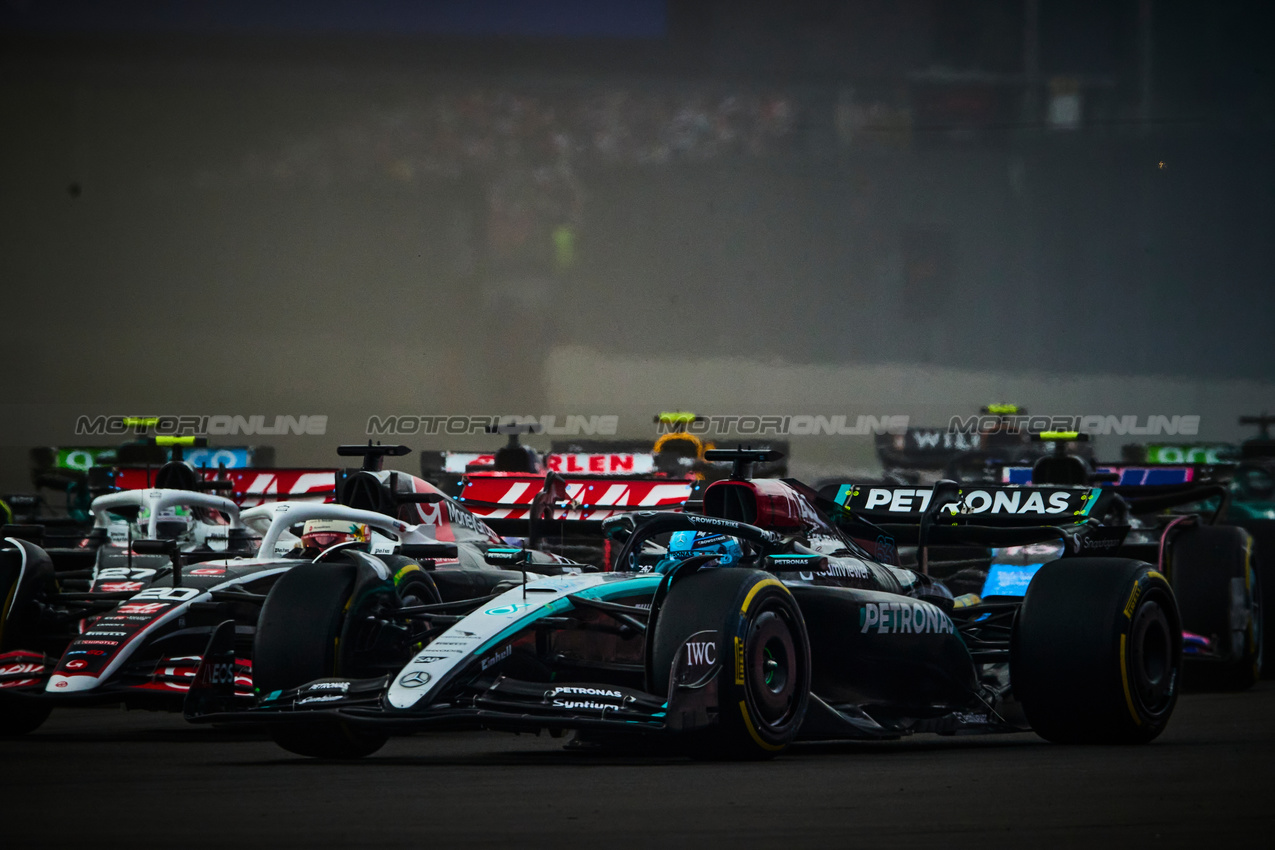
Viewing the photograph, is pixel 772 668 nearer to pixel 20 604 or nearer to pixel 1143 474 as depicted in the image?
pixel 20 604

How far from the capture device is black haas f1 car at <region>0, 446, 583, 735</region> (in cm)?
928

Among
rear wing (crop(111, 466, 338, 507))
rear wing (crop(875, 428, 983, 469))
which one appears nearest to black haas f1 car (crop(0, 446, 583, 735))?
rear wing (crop(111, 466, 338, 507))

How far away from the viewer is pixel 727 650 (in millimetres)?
7039

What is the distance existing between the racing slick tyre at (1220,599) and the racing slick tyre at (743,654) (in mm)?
5870

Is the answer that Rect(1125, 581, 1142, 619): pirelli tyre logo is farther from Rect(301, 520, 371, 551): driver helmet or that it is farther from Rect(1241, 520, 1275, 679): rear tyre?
→ Rect(1241, 520, 1275, 679): rear tyre

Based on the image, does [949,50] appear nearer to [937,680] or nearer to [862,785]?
[937,680]

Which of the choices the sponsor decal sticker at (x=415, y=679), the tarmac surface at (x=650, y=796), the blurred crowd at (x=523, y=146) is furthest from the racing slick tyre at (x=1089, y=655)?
the blurred crowd at (x=523, y=146)

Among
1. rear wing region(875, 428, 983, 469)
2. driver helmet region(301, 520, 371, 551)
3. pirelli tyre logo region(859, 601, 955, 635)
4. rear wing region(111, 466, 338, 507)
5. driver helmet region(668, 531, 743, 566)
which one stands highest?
rear wing region(875, 428, 983, 469)

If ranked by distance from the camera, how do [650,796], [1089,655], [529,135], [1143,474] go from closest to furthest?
[650,796]
[1089,655]
[1143,474]
[529,135]

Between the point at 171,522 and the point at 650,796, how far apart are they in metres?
7.56

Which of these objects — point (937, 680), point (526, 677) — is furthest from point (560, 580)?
point (937, 680)

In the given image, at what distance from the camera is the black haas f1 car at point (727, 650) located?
7.06m

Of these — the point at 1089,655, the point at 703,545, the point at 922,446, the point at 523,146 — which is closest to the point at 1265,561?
the point at 1089,655

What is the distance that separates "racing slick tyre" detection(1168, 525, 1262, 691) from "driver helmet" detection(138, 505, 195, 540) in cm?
696
